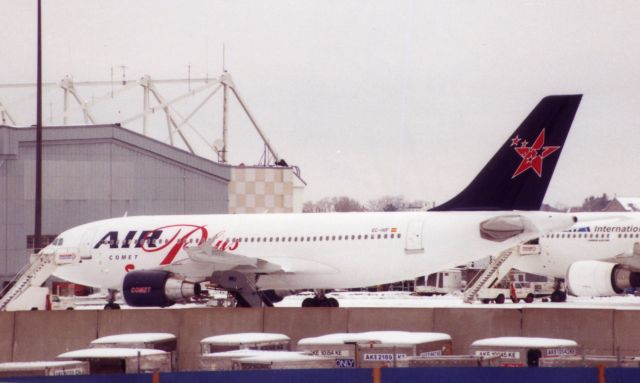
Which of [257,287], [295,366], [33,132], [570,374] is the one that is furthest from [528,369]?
[33,132]

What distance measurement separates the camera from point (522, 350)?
61.0ft

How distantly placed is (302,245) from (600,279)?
44.4ft

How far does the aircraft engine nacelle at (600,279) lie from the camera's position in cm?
4350

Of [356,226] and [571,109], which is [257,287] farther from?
[571,109]

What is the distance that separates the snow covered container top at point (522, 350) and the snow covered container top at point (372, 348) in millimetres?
1009

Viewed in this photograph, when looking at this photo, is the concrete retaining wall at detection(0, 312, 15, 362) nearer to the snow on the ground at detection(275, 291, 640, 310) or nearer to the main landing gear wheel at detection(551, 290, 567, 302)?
the snow on the ground at detection(275, 291, 640, 310)

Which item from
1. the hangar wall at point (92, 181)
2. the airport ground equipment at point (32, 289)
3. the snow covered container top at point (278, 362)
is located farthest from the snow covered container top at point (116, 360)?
the hangar wall at point (92, 181)

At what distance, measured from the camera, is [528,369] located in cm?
1485

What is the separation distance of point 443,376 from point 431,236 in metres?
19.4

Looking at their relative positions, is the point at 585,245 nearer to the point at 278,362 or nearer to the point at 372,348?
the point at 372,348

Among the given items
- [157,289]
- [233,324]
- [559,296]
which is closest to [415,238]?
[157,289]

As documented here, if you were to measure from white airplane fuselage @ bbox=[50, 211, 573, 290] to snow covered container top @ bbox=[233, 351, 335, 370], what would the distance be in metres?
17.3

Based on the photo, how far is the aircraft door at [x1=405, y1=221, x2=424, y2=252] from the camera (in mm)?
34656

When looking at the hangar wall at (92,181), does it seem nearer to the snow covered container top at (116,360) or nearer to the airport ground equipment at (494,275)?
the airport ground equipment at (494,275)
